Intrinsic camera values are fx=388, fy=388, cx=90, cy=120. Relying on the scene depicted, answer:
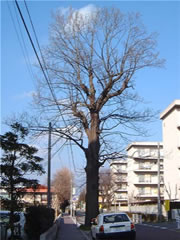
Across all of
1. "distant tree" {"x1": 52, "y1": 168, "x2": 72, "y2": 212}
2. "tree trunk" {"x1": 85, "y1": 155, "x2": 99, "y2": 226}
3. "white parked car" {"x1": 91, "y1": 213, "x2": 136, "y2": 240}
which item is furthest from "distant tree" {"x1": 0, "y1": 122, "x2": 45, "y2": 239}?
"distant tree" {"x1": 52, "y1": 168, "x2": 72, "y2": 212}

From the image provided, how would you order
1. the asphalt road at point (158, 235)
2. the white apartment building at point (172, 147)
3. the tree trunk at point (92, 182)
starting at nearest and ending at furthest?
1. the asphalt road at point (158, 235)
2. the tree trunk at point (92, 182)
3. the white apartment building at point (172, 147)

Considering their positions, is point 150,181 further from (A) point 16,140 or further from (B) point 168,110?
(A) point 16,140

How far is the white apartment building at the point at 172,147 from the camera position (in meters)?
58.9

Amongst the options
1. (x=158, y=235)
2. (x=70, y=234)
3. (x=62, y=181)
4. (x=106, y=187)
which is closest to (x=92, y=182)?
(x=70, y=234)

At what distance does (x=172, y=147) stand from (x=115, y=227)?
4585 cm

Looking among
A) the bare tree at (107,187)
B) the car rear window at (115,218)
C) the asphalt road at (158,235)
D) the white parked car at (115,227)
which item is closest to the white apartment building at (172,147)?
the bare tree at (107,187)

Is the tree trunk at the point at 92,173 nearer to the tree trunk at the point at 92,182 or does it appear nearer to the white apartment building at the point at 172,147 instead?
the tree trunk at the point at 92,182

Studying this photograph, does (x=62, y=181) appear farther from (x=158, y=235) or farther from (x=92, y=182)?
(x=158, y=235)

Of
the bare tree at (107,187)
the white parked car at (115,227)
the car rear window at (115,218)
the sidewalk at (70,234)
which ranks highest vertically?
the bare tree at (107,187)

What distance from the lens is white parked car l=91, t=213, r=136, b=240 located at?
17062mm

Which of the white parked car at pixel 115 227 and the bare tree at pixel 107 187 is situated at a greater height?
the bare tree at pixel 107 187

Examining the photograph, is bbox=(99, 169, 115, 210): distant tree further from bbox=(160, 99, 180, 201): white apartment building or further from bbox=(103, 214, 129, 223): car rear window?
bbox=(103, 214, 129, 223): car rear window

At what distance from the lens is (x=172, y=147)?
61562 mm

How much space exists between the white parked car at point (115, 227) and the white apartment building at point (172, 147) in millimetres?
39673
